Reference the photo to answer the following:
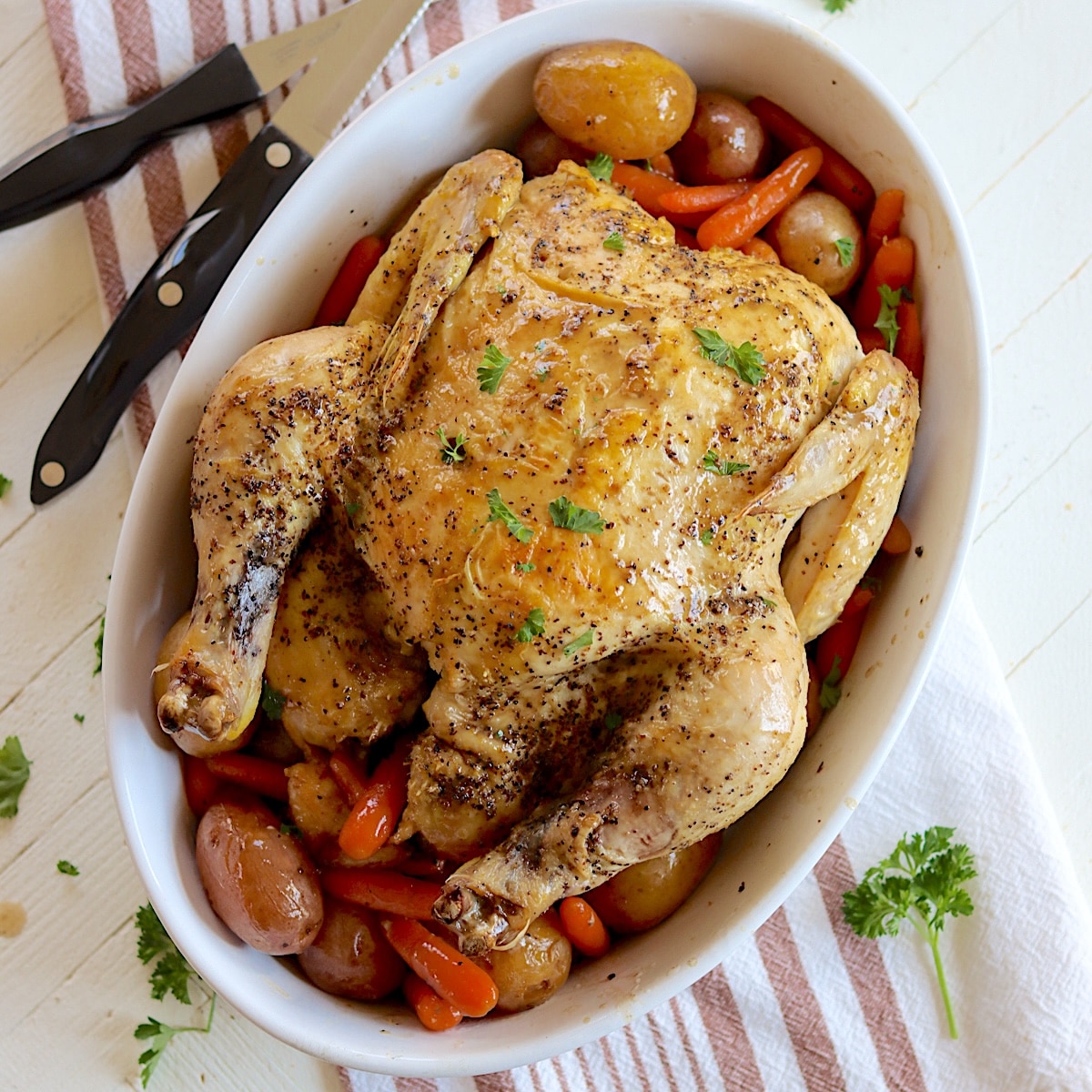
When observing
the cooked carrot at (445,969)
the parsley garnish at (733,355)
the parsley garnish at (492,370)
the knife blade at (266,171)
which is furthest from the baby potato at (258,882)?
the parsley garnish at (733,355)

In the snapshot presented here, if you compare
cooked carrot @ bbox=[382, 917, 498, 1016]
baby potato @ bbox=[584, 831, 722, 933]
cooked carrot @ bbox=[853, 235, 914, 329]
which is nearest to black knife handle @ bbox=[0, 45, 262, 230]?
cooked carrot @ bbox=[853, 235, 914, 329]

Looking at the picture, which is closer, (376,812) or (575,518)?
(575,518)

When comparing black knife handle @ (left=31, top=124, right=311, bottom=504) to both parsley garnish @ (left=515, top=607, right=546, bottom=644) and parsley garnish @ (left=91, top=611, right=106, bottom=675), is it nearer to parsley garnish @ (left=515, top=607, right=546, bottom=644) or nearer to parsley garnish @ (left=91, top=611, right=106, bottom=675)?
parsley garnish @ (left=91, top=611, right=106, bottom=675)

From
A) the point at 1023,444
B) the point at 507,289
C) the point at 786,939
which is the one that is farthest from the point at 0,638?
the point at 1023,444

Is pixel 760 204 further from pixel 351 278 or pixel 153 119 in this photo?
pixel 153 119

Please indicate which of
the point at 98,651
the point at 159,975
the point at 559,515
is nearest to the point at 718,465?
the point at 559,515

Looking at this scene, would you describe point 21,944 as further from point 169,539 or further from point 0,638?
point 169,539

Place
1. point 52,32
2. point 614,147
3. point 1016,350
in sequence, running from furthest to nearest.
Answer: point 1016,350
point 52,32
point 614,147
